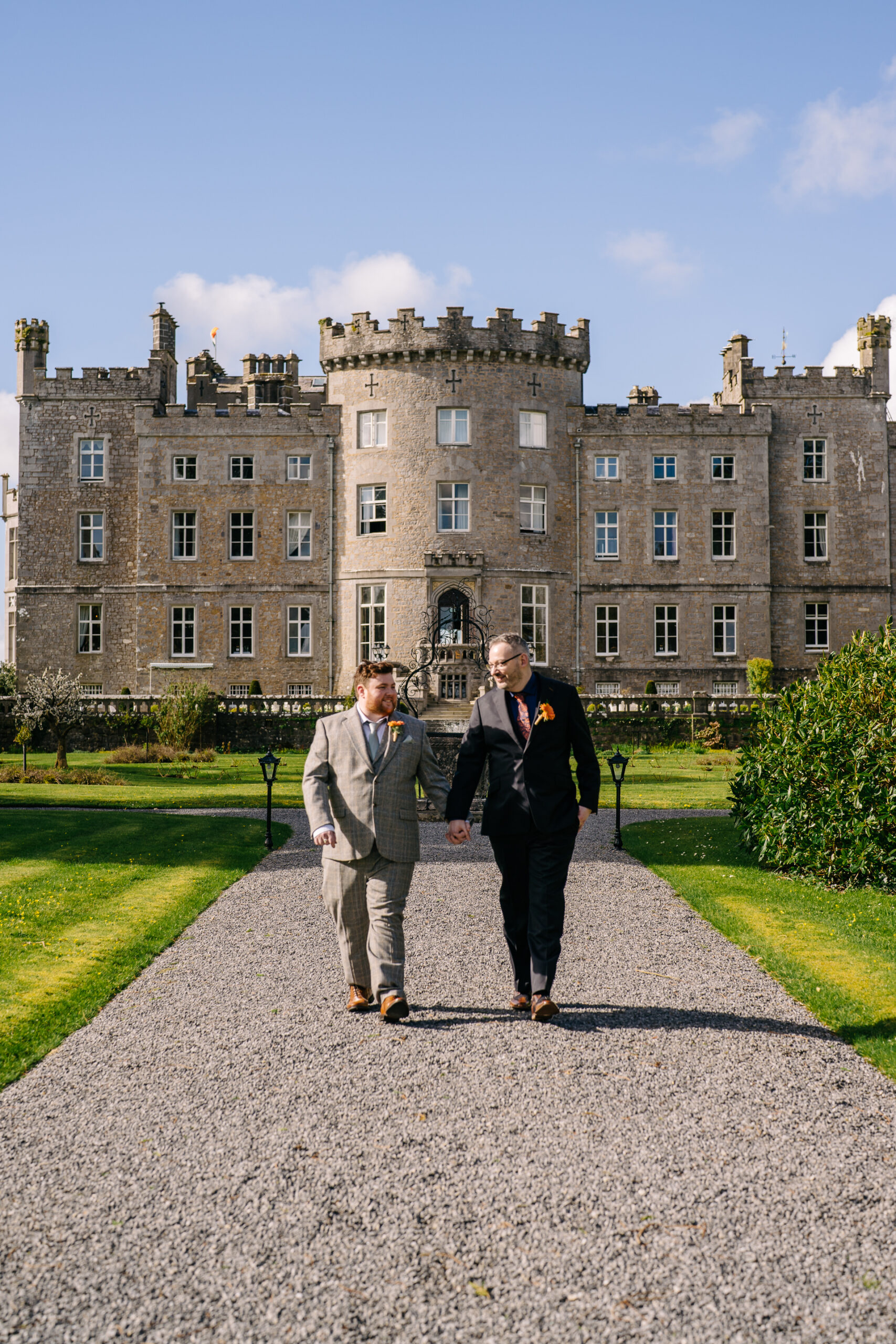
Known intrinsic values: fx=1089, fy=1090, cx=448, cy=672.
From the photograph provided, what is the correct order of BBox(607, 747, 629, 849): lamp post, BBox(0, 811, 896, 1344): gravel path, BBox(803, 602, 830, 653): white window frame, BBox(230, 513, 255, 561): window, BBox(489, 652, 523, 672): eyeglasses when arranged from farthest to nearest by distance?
BBox(803, 602, 830, 653): white window frame
BBox(230, 513, 255, 561): window
BBox(607, 747, 629, 849): lamp post
BBox(489, 652, 523, 672): eyeglasses
BBox(0, 811, 896, 1344): gravel path

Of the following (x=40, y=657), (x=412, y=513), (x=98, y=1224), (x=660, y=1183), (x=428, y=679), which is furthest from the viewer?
(x=40, y=657)

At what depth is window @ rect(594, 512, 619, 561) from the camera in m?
35.8

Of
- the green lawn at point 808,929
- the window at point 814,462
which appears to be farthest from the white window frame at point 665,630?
the green lawn at point 808,929

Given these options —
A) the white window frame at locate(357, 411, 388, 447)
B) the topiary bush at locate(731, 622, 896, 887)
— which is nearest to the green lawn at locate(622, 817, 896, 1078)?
the topiary bush at locate(731, 622, 896, 887)

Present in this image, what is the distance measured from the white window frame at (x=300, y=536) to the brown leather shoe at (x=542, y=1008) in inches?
1198

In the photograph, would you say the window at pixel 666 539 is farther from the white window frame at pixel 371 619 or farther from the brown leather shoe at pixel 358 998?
the brown leather shoe at pixel 358 998

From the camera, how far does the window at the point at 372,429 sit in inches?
1363

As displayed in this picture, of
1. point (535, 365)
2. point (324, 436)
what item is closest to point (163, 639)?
point (324, 436)

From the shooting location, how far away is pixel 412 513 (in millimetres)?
34062

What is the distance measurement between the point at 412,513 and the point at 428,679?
5.99 m

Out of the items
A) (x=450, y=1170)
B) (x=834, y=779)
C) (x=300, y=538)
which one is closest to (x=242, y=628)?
(x=300, y=538)

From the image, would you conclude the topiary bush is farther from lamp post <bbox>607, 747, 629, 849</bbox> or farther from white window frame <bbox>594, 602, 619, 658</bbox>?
white window frame <bbox>594, 602, 619, 658</bbox>

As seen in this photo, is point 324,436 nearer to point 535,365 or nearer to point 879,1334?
point 535,365

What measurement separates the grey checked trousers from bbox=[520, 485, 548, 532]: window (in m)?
29.2
